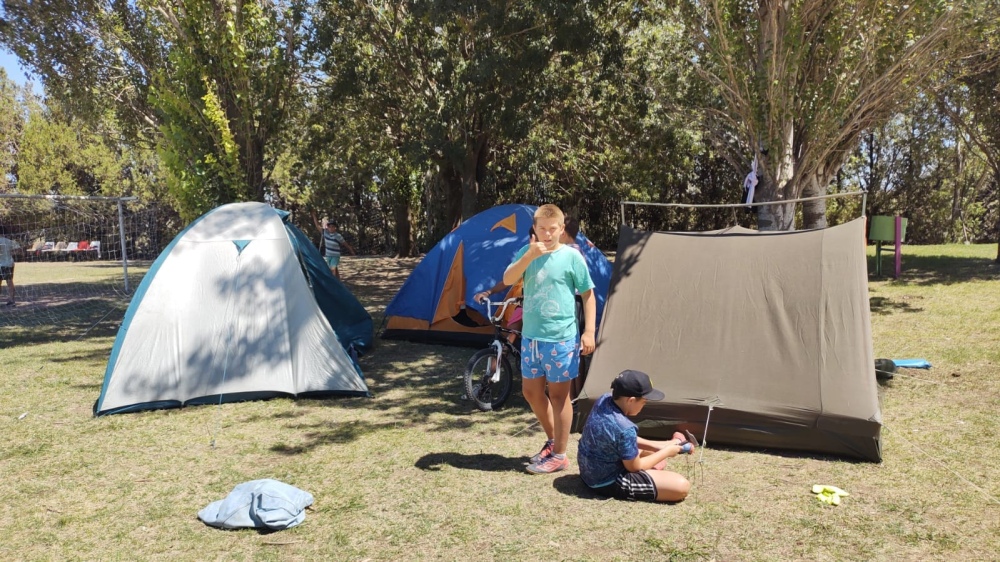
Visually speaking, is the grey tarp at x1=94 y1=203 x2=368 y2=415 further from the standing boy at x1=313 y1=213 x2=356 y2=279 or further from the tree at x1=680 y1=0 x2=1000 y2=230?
the tree at x1=680 y1=0 x2=1000 y2=230

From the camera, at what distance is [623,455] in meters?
4.08

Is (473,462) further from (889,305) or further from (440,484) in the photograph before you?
Result: (889,305)

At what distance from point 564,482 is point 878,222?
10650 millimetres

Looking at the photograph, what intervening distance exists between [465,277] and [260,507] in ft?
15.2

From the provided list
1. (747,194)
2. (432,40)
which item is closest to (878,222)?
(747,194)

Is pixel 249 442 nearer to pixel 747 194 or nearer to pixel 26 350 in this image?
pixel 26 350

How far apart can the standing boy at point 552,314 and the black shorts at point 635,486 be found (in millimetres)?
524

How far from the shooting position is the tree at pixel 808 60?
8477 millimetres

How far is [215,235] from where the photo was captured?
680 centimetres

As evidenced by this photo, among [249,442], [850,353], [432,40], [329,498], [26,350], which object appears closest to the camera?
[329,498]

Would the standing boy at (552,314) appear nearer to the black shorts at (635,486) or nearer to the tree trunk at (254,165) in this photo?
the black shorts at (635,486)

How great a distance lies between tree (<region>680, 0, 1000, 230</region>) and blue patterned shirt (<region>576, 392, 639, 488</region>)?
5468 millimetres

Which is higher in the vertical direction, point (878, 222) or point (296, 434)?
point (878, 222)

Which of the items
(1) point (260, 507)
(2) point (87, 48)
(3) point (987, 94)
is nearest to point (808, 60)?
(3) point (987, 94)
